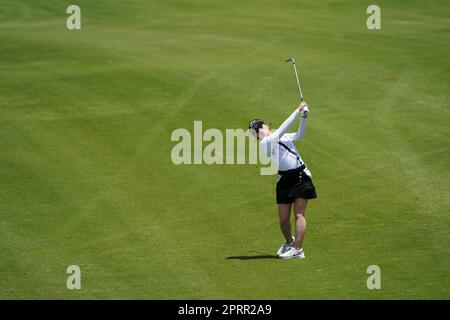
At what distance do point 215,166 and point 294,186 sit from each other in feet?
22.7

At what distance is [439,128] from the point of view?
81.4 feet

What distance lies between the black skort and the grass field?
44.7 inches

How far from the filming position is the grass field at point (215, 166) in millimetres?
15367

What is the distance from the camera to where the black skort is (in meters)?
15.7

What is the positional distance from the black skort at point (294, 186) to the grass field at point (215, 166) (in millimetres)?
1136

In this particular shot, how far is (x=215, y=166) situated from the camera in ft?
73.8

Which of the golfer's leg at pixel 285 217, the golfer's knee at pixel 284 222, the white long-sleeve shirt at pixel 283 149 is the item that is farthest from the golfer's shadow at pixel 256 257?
the white long-sleeve shirt at pixel 283 149

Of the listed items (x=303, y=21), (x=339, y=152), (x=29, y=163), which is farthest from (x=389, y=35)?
(x=29, y=163)

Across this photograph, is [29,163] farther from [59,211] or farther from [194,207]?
[194,207]

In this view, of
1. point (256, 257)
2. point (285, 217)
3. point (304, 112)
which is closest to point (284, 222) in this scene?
point (285, 217)

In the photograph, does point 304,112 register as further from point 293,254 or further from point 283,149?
point 293,254

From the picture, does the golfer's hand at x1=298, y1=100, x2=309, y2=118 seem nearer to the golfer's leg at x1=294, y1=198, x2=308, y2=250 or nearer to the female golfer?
the female golfer

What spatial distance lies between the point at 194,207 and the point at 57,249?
12.0 ft

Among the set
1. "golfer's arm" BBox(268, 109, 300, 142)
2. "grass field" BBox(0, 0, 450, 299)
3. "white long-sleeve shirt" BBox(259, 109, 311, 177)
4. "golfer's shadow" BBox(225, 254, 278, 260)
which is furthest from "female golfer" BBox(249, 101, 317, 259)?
"grass field" BBox(0, 0, 450, 299)
